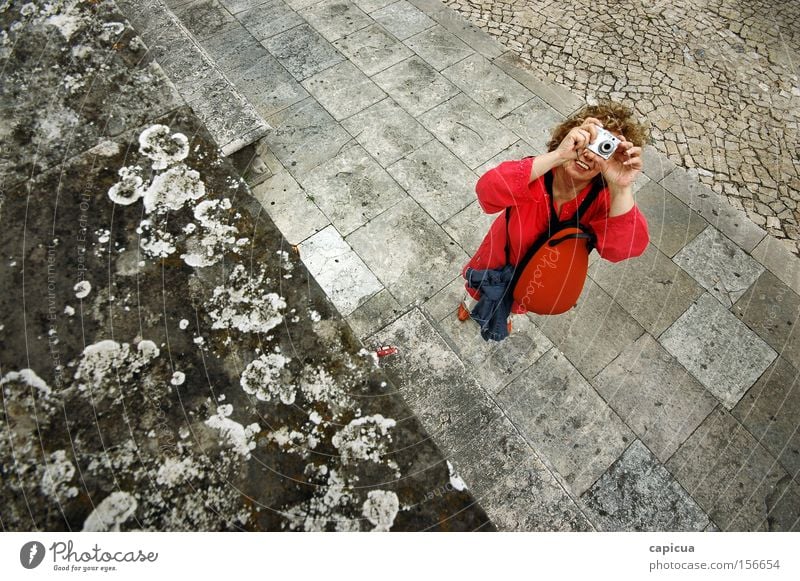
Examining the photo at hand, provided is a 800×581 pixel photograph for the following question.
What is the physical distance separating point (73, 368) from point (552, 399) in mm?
3865

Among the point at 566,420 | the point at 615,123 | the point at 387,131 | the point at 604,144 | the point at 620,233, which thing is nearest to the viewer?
the point at 604,144

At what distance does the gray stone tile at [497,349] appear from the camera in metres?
4.46

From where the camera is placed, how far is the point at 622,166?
8.13 ft

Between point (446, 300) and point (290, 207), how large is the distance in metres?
2.15

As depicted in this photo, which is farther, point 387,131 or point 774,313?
point 387,131

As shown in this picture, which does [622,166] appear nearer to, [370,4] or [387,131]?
[387,131]

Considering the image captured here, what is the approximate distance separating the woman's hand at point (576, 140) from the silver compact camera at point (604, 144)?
1.3 inches

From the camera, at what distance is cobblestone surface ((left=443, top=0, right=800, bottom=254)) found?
18.6ft

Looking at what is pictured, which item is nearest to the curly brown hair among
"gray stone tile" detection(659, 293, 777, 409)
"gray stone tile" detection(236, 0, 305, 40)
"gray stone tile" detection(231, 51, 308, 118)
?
"gray stone tile" detection(659, 293, 777, 409)

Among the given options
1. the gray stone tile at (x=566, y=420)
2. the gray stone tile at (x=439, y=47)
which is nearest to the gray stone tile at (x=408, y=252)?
the gray stone tile at (x=566, y=420)

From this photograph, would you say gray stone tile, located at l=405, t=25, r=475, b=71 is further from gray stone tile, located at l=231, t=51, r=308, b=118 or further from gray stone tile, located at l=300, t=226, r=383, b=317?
gray stone tile, located at l=300, t=226, r=383, b=317

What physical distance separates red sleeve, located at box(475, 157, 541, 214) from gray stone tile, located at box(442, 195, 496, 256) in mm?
2313

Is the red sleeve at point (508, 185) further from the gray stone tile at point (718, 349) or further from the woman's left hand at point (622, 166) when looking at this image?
the gray stone tile at point (718, 349)
